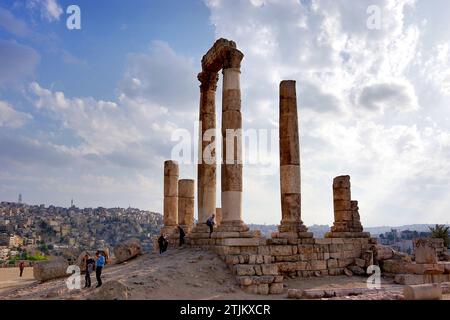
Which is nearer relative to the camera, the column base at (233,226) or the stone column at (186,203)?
the column base at (233,226)

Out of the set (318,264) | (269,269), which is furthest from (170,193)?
(269,269)

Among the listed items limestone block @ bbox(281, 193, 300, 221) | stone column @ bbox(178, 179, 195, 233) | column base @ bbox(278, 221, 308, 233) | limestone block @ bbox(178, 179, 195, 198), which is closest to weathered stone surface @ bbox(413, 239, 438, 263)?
column base @ bbox(278, 221, 308, 233)

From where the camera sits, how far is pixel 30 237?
108 m

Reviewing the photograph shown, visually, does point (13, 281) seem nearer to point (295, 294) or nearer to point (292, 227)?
point (292, 227)

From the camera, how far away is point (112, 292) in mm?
13141

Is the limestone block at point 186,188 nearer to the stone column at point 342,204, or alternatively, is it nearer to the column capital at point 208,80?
the column capital at point 208,80

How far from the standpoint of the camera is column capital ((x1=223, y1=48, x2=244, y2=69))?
20.7m

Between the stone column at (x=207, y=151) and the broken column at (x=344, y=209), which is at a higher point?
the stone column at (x=207, y=151)

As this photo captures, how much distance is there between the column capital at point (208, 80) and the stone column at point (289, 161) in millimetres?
4120

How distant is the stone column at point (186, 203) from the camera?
2839 centimetres

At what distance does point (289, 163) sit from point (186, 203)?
378 inches

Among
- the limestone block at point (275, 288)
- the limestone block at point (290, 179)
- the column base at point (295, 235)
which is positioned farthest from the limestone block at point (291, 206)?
the limestone block at point (275, 288)

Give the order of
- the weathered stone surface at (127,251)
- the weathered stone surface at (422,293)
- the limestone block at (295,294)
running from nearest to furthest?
the weathered stone surface at (422,293) → the limestone block at (295,294) → the weathered stone surface at (127,251)
